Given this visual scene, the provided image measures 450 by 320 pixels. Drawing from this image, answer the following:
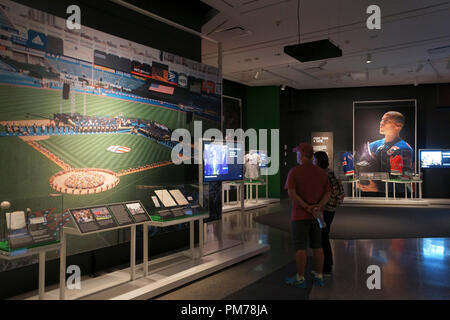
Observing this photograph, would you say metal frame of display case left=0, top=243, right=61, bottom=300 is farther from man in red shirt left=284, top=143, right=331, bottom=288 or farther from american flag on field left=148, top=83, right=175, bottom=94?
american flag on field left=148, top=83, right=175, bottom=94

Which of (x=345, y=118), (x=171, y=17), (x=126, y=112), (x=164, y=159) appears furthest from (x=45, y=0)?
(x=345, y=118)

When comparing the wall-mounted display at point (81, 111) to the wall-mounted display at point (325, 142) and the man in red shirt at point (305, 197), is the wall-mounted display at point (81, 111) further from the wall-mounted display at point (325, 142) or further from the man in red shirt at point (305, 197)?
the wall-mounted display at point (325, 142)

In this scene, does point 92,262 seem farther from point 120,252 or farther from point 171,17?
point 171,17

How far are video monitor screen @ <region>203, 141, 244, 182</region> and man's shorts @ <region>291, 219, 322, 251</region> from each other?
1.53 meters

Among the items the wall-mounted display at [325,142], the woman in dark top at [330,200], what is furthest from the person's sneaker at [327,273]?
the wall-mounted display at [325,142]

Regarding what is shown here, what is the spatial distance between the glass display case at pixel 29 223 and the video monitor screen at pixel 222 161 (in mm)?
2100

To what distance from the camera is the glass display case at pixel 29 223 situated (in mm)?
2709

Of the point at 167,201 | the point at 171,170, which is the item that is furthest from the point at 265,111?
the point at 167,201

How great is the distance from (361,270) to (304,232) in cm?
130

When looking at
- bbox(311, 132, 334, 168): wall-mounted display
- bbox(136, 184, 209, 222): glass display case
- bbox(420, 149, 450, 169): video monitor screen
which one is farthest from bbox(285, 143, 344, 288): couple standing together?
bbox(420, 149, 450, 169): video monitor screen

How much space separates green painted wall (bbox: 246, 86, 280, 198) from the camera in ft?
38.8

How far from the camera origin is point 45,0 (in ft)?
11.8

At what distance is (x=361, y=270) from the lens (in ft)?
14.2

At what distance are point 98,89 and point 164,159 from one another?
139 centimetres
